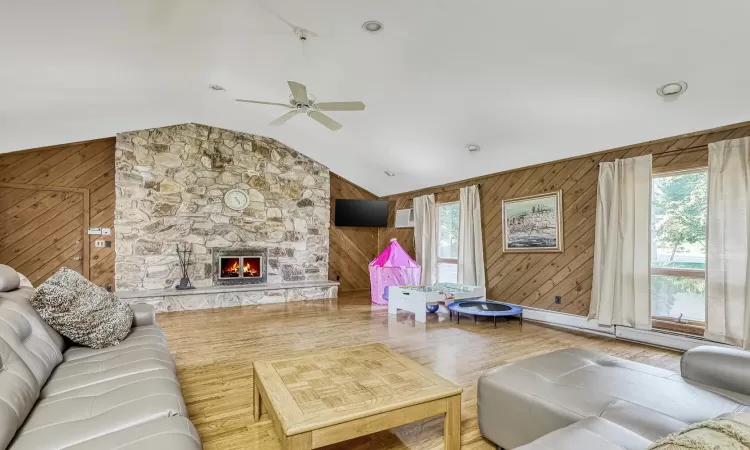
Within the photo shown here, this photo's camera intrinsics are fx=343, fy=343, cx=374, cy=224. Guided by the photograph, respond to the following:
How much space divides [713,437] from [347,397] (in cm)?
136

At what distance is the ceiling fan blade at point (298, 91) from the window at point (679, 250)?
4.09 m

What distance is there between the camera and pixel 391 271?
6535mm

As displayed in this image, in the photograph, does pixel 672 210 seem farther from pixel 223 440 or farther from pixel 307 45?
pixel 223 440

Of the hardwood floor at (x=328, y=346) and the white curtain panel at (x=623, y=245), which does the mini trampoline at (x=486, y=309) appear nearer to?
the hardwood floor at (x=328, y=346)

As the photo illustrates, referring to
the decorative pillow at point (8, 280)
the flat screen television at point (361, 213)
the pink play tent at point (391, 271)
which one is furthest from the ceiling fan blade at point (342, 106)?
the flat screen television at point (361, 213)

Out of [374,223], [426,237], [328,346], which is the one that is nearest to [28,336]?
[328,346]

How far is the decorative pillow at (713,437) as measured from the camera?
0.67 m

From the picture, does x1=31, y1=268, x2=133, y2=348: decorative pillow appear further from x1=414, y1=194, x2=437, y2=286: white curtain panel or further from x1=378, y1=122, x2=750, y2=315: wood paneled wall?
x1=414, y1=194, x2=437, y2=286: white curtain panel

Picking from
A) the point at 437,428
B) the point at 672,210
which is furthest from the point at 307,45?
the point at 672,210

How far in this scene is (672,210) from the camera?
3.92m

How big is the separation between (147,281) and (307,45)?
4920 millimetres

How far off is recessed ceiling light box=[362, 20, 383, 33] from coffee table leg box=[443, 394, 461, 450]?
2935 mm

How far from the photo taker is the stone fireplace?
5824 mm

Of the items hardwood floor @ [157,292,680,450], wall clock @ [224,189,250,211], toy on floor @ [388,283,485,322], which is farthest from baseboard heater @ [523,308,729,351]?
wall clock @ [224,189,250,211]
